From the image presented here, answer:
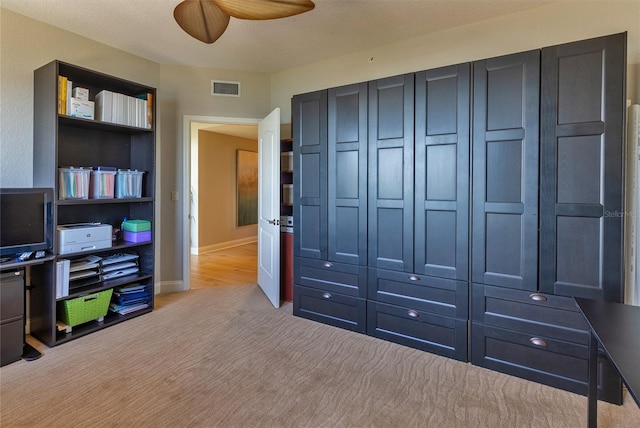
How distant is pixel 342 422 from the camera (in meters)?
1.77

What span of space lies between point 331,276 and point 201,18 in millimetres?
2189

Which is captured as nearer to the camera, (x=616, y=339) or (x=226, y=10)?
(x=616, y=339)

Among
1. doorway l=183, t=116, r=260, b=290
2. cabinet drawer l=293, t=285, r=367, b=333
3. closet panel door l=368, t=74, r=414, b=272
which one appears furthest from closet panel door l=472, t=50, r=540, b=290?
doorway l=183, t=116, r=260, b=290

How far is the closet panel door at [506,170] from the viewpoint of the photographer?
7.07 ft

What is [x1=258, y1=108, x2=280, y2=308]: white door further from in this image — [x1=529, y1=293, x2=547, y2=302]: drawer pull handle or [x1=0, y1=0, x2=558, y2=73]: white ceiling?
[x1=529, y1=293, x2=547, y2=302]: drawer pull handle

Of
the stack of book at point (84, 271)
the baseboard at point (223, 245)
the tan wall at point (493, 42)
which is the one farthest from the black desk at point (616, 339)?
the baseboard at point (223, 245)

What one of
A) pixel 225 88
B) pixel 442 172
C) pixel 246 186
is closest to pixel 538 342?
pixel 442 172

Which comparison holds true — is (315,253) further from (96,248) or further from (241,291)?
(96,248)

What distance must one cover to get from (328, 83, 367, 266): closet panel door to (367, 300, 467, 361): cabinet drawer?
0.46m

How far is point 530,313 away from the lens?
2.18 metres

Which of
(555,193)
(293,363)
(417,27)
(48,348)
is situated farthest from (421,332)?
(48,348)

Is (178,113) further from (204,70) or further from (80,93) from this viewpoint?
(80,93)

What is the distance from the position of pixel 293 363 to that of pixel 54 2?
322 centimetres

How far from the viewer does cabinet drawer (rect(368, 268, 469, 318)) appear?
A: 2432 mm
